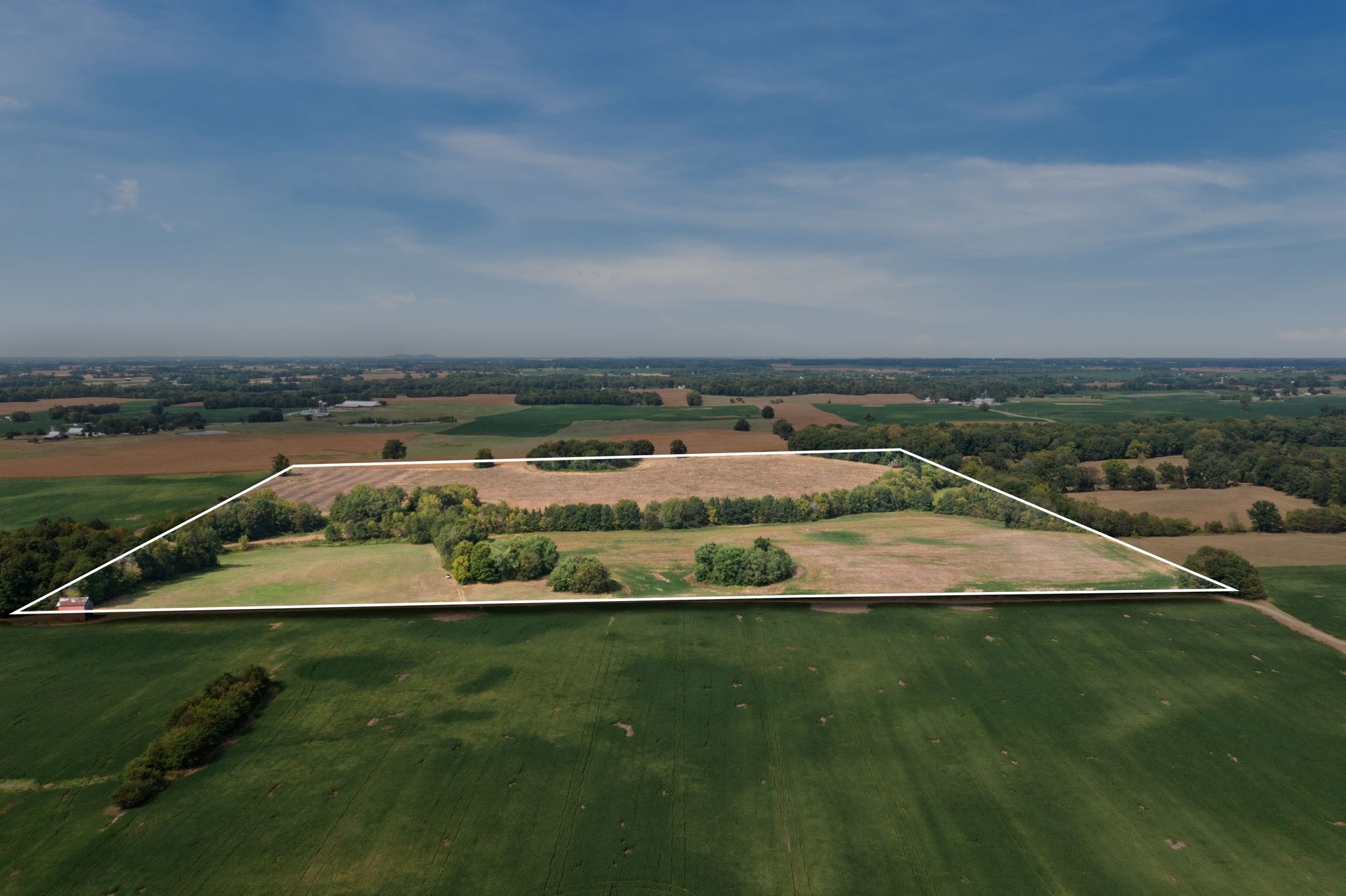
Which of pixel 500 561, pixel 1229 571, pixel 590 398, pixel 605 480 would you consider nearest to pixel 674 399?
pixel 590 398

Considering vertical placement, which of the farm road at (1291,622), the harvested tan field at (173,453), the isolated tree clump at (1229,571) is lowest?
the farm road at (1291,622)

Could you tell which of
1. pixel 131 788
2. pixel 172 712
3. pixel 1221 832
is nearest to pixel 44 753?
pixel 172 712

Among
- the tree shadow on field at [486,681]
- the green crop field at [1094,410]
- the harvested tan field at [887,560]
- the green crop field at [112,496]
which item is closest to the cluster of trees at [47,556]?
the green crop field at [112,496]

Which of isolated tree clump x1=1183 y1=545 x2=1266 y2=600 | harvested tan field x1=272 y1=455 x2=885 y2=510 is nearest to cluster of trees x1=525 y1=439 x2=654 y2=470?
harvested tan field x1=272 y1=455 x2=885 y2=510

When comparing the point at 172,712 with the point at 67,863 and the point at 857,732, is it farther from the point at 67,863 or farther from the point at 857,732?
the point at 857,732

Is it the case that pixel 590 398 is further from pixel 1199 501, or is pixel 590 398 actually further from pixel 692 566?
pixel 692 566

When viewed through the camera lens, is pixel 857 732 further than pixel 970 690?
No

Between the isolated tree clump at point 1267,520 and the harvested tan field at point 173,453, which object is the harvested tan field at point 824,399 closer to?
the harvested tan field at point 173,453
